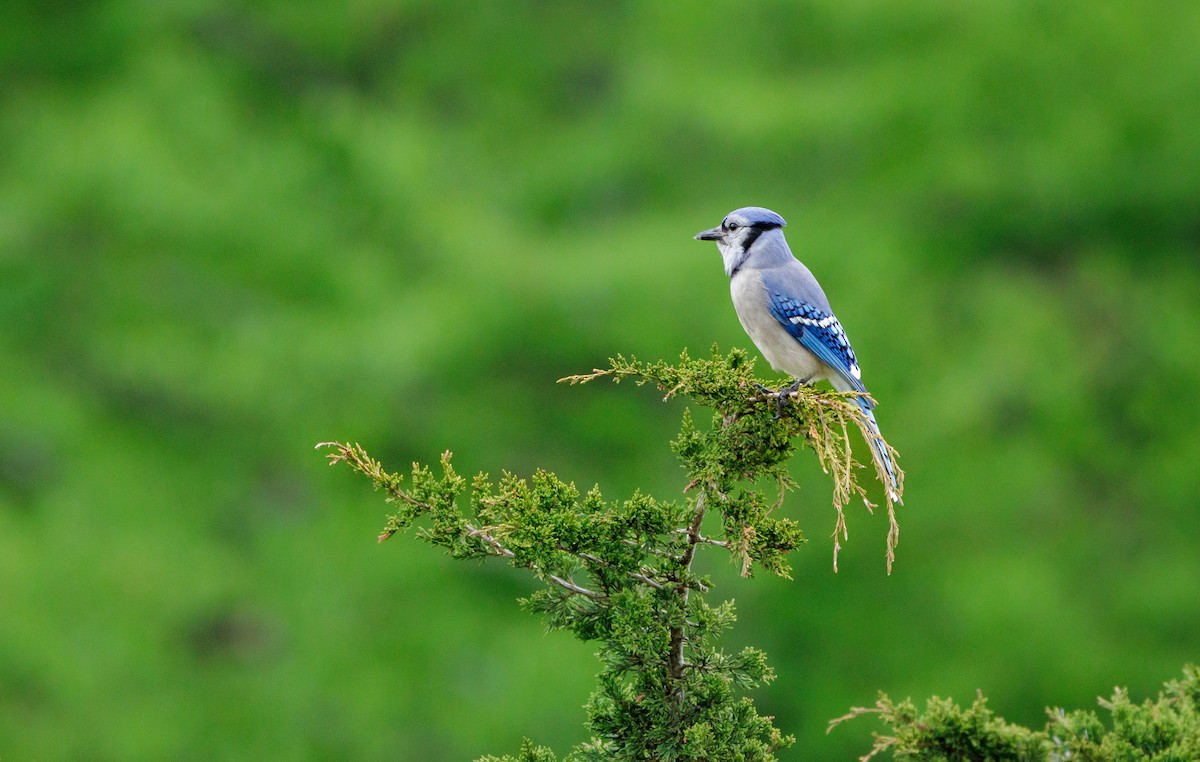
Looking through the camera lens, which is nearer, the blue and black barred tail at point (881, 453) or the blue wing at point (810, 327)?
the blue and black barred tail at point (881, 453)

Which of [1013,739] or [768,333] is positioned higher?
[768,333]

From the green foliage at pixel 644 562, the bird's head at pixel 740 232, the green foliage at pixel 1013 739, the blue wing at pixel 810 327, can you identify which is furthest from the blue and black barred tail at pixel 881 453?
the bird's head at pixel 740 232

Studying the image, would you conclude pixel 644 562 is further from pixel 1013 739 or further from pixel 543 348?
pixel 543 348

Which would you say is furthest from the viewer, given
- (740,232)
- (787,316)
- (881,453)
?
(740,232)

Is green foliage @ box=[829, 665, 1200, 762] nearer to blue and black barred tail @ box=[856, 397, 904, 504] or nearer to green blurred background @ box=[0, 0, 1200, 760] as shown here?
blue and black barred tail @ box=[856, 397, 904, 504]

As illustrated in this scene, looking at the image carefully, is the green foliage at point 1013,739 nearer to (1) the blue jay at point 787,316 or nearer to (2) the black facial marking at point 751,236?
(1) the blue jay at point 787,316

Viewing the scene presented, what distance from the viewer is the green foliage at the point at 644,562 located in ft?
7.03

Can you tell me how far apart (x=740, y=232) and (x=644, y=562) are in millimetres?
1903

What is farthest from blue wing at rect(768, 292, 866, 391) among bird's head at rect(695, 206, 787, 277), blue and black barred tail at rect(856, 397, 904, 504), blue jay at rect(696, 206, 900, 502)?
blue and black barred tail at rect(856, 397, 904, 504)

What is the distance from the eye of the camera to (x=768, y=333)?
381 centimetres

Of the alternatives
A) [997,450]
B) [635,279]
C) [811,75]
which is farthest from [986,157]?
[635,279]

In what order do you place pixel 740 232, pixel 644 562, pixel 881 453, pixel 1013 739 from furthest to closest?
1. pixel 740 232
2. pixel 881 453
3. pixel 644 562
4. pixel 1013 739

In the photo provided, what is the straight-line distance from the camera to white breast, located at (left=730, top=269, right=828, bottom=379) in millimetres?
3805

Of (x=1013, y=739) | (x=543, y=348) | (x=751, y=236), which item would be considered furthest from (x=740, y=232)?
(x=543, y=348)
